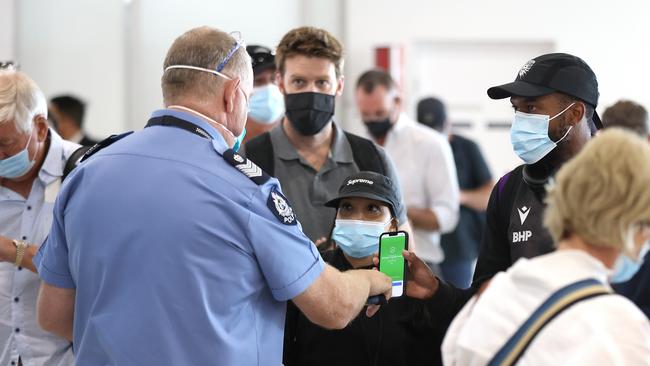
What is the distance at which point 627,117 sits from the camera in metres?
4.04

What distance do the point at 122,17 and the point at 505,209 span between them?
634cm

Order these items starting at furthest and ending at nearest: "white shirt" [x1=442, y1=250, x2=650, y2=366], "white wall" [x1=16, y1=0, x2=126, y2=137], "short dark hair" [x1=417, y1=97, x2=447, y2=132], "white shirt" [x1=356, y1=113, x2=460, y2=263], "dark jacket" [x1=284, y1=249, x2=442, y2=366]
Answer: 1. "white wall" [x1=16, y1=0, x2=126, y2=137]
2. "short dark hair" [x1=417, y1=97, x2=447, y2=132]
3. "white shirt" [x1=356, y1=113, x2=460, y2=263]
4. "dark jacket" [x1=284, y1=249, x2=442, y2=366]
5. "white shirt" [x1=442, y1=250, x2=650, y2=366]

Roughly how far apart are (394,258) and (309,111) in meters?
0.95

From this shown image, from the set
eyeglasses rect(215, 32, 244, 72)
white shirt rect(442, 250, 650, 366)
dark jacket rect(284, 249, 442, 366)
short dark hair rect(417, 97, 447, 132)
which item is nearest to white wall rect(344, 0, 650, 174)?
short dark hair rect(417, 97, 447, 132)

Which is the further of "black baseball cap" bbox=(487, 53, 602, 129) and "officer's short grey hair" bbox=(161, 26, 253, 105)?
"black baseball cap" bbox=(487, 53, 602, 129)

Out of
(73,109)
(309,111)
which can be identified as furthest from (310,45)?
(73,109)

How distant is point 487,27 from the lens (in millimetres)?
8562

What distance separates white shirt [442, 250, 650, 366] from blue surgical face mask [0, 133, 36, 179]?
1.66 m

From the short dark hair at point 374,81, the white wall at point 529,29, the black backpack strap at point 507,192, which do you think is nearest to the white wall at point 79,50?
the white wall at point 529,29

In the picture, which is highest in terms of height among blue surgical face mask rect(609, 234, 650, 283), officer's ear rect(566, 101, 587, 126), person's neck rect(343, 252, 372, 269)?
officer's ear rect(566, 101, 587, 126)

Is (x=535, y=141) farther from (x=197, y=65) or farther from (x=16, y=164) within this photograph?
(x=16, y=164)

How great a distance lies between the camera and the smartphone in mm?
2674

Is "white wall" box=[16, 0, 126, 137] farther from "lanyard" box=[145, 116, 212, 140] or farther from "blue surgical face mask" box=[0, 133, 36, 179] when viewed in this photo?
"lanyard" box=[145, 116, 212, 140]

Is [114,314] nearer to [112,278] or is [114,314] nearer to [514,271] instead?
[112,278]
